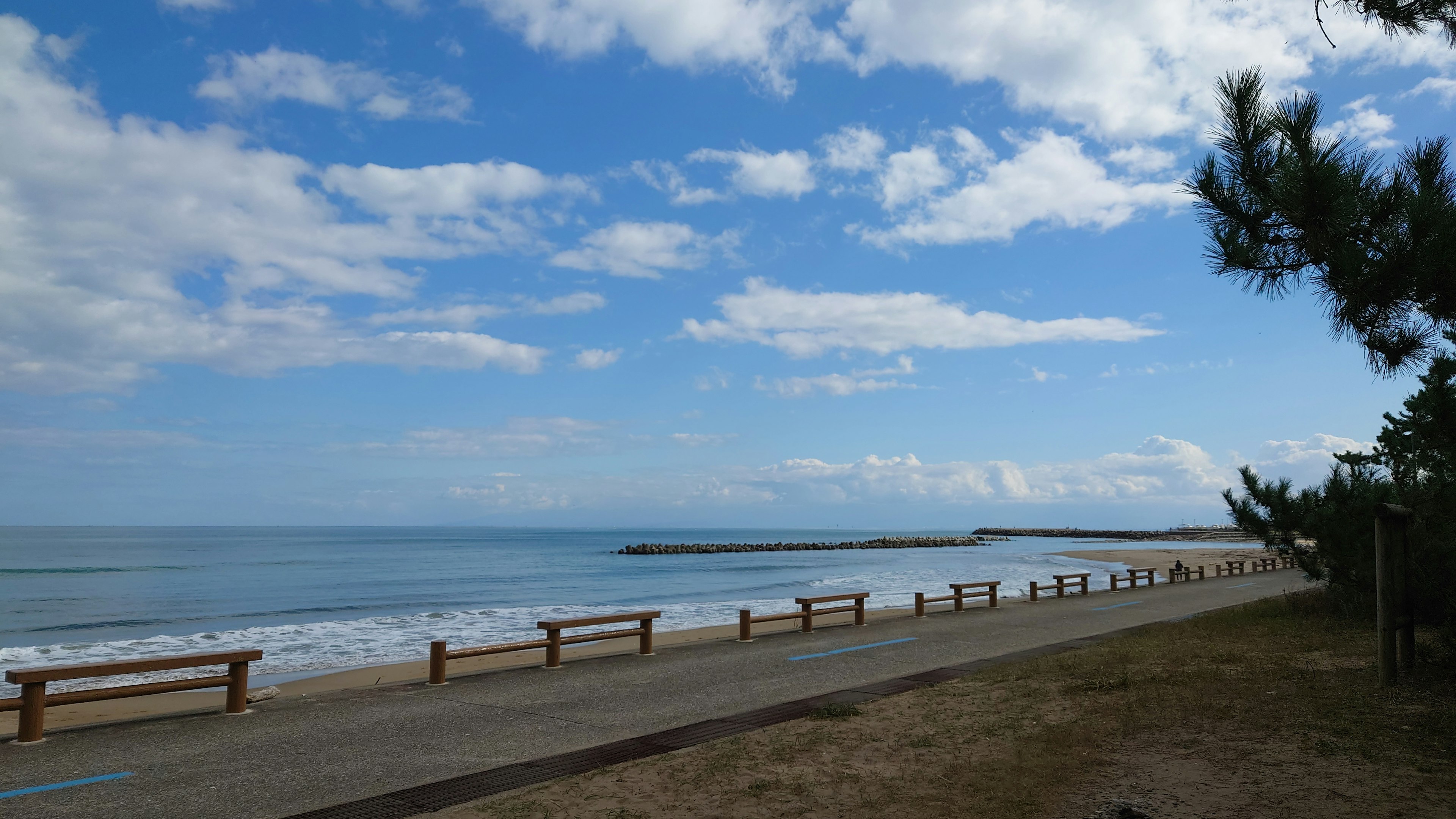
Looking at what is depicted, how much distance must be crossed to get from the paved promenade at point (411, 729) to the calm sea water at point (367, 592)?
8.08 meters

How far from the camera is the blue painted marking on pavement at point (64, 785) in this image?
228 inches

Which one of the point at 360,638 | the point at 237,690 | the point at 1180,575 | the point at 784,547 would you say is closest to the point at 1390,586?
the point at 237,690

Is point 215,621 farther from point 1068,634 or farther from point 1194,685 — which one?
point 1194,685

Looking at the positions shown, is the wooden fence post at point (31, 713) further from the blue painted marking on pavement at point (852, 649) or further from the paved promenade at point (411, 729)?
the blue painted marking on pavement at point (852, 649)

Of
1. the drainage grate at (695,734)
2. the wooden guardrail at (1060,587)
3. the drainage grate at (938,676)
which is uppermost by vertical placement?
the drainage grate at (695,734)

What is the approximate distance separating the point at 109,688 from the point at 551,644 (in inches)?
196

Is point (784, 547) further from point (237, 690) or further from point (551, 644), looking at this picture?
point (237, 690)

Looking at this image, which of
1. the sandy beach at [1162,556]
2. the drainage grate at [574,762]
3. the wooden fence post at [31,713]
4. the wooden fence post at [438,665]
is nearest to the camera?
the drainage grate at [574,762]

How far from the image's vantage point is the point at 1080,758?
6.13 metres

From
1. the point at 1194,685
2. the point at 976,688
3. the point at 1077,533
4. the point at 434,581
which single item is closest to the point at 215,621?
the point at 434,581

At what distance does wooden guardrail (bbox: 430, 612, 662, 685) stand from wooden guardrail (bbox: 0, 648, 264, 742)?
6.68 feet

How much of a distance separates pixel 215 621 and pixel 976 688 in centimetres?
2735

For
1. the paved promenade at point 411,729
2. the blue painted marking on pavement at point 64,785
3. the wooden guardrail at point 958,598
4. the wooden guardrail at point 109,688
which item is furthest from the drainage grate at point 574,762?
the wooden guardrail at point 958,598

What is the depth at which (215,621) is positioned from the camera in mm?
27375
